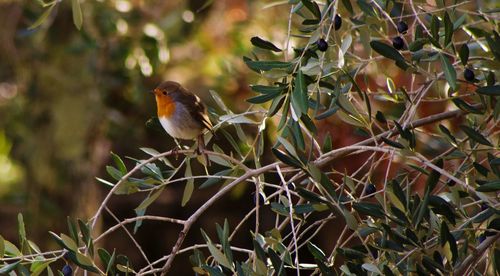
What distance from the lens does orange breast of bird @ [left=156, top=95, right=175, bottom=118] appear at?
3.62m

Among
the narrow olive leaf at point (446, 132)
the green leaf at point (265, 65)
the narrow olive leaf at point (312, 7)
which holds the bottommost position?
the narrow olive leaf at point (446, 132)

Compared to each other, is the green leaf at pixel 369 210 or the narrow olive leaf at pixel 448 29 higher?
the narrow olive leaf at pixel 448 29

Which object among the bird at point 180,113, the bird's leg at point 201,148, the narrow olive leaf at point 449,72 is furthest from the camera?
the bird at point 180,113

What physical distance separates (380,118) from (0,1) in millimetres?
4056

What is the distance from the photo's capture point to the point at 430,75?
243cm

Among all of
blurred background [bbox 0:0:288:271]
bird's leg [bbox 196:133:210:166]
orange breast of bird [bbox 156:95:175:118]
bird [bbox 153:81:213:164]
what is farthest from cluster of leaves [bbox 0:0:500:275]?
blurred background [bbox 0:0:288:271]

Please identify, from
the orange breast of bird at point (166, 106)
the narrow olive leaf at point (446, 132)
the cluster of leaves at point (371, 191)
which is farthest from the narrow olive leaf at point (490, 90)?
the orange breast of bird at point (166, 106)

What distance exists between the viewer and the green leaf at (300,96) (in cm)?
204

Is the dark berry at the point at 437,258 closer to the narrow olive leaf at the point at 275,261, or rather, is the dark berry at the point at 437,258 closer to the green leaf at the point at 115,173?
the narrow olive leaf at the point at 275,261

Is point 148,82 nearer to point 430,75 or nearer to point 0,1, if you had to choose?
point 0,1

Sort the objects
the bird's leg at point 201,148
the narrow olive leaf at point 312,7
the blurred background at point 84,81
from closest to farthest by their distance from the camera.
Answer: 1. the narrow olive leaf at point 312,7
2. the bird's leg at point 201,148
3. the blurred background at point 84,81

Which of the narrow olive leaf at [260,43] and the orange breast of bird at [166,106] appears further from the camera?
the orange breast of bird at [166,106]

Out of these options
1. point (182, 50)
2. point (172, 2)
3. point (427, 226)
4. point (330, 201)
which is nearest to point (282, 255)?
point (330, 201)

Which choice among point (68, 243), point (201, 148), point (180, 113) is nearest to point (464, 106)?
point (201, 148)
